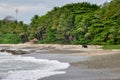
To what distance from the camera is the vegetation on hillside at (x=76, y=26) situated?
65.9 m

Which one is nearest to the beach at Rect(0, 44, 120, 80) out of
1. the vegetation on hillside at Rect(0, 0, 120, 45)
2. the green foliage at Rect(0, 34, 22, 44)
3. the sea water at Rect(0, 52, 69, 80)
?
the sea water at Rect(0, 52, 69, 80)

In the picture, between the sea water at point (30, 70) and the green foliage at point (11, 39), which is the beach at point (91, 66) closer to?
the sea water at point (30, 70)

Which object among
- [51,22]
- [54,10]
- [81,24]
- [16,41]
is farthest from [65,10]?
[16,41]

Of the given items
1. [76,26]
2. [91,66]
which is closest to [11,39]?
[76,26]

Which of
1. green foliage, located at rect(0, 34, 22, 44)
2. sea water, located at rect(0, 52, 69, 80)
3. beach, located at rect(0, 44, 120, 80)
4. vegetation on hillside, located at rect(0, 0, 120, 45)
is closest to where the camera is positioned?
beach, located at rect(0, 44, 120, 80)

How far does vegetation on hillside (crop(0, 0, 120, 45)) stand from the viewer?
65875mm

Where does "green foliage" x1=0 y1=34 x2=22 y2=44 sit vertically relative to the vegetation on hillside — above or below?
below

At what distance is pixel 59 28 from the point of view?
92.3m

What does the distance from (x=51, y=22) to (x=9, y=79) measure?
82934 mm

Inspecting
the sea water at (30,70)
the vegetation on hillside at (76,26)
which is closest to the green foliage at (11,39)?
the vegetation on hillside at (76,26)

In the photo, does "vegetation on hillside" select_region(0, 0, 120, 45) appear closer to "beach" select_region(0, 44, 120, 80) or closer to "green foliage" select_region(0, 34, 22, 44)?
"green foliage" select_region(0, 34, 22, 44)

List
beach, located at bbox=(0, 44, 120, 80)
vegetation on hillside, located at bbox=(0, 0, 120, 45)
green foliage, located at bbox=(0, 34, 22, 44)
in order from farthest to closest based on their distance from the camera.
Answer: green foliage, located at bbox=(0, 34, 22, 44), vegetation on hillside, located at bbox=(0, 0, 120, 45), beach, located at bbox=(0, 44, 120, 80)

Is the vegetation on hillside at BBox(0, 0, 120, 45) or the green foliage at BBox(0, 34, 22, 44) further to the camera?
the green foliage at BBox(0, 34, 22, 44)

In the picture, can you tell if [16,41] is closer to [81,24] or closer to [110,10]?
[81,24]
